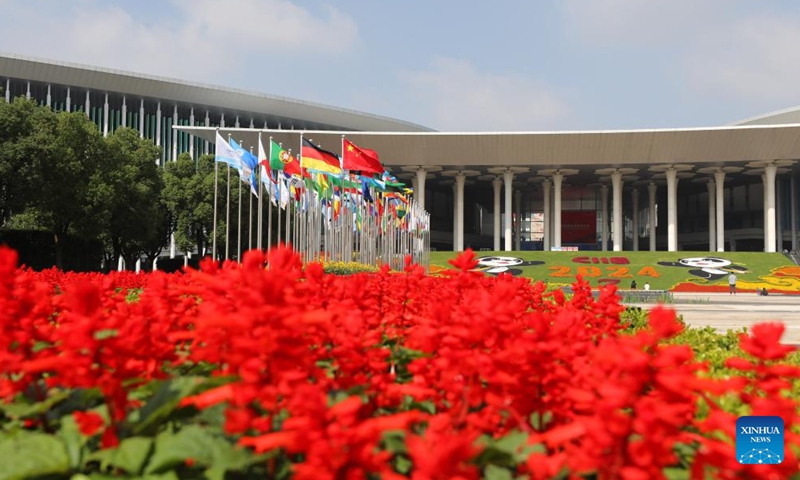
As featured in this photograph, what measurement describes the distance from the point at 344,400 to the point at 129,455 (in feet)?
2.59

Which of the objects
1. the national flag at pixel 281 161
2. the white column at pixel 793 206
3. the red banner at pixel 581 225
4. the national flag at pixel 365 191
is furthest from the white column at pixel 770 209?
the national flag at pixel 281 161

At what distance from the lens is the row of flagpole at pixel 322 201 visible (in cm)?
2486

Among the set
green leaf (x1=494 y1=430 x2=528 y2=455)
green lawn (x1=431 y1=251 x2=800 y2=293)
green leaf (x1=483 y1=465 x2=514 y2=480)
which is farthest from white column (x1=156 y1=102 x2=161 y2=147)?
green leaf (x1=483 y1=465 x2=514 y2=480)

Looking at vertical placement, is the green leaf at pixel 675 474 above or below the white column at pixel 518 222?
below

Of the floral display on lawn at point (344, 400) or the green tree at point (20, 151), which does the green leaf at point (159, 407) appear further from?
the green tree at point (20, 151)

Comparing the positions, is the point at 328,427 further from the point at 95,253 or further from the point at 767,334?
the point at 95,253

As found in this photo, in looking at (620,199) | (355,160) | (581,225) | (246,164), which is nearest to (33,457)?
(246,164)

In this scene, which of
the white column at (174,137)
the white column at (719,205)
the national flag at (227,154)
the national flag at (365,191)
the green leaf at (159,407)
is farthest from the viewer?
the white column at (174,137)

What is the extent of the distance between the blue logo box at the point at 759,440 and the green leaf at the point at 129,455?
2.26 metres

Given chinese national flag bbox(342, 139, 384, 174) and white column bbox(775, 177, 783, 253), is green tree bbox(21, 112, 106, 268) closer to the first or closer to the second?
chinese national flag bbox(342, 139, 384, 174)

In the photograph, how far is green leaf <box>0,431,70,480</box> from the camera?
202 centimetres

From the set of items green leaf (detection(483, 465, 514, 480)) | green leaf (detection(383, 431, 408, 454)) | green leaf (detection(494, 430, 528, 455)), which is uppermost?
green leaf (detection(383, 431, 408, 454))

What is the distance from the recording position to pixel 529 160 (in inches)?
2539

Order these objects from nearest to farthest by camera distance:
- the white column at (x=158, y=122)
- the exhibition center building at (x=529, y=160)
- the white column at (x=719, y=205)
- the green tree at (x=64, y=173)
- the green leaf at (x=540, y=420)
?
the green leaf at (x=540, y=420)
the green tree at (x=64, y=173)
the exhibition center building at (x=529, y=160)
the white column at (x=719, y=205)
the white column at (x=158, y=122)
